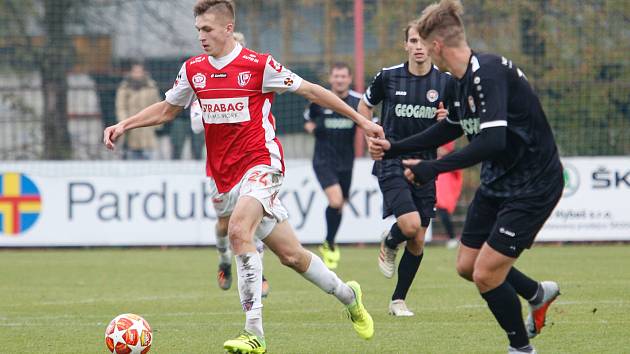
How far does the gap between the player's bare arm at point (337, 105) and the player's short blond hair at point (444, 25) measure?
3.71 feet

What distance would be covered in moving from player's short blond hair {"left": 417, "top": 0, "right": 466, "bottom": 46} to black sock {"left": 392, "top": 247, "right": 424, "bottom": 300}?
323cm

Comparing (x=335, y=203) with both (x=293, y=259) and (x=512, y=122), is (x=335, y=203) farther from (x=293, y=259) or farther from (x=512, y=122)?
(x=512, y=122)

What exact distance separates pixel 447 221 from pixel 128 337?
10002mm

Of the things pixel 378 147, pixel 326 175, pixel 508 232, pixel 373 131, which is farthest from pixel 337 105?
pixel 326 175

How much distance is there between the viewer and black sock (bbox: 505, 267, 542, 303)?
6953mm

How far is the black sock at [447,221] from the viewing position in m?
16.1

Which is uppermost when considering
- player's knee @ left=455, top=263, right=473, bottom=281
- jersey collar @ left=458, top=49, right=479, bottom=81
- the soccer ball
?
jersey collar @ left=458, top=49, right=479, bottom=81

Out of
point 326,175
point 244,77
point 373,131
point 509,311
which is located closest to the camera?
point 509,311

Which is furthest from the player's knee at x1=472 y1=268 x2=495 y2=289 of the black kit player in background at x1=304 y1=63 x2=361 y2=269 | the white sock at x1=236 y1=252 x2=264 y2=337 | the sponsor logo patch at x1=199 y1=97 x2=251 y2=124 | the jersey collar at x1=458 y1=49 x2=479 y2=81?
the black kit player in background at x1=304 y1=63 x2=361 y2=269

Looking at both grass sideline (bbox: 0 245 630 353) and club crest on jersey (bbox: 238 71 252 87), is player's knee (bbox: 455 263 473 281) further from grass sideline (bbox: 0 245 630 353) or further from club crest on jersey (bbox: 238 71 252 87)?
club crest on jersey (bbox: 238 71 252 87)

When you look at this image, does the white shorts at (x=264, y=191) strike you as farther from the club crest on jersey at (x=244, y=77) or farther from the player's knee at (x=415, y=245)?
the player's knee at (x=415, y=245)

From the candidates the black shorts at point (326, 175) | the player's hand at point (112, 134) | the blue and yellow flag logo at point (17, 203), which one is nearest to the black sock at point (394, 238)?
the player's hand at point (112, 134)

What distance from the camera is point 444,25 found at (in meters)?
6.14

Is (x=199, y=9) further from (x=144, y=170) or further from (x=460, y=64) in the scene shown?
(x=144, y=170)
